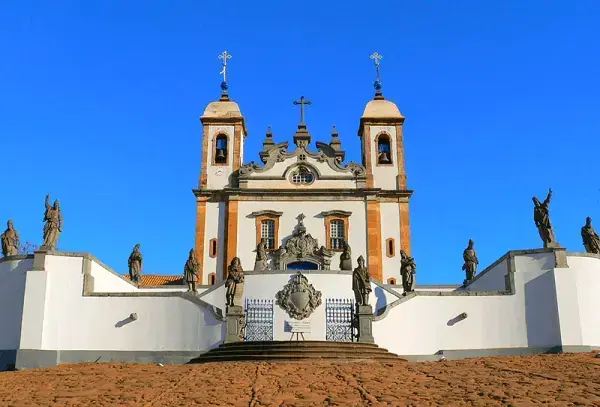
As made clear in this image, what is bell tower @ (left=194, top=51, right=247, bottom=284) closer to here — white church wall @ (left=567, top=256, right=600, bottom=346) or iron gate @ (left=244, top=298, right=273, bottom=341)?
iron gate @ (left=244, top=298, right=273, bottom=341)

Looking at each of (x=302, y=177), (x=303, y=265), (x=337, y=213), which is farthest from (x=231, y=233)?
(x=337, y=213)

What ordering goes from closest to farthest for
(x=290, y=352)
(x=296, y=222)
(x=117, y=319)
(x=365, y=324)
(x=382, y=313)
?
(x=290, y=352), (x=365, y=324), (x=117, y=319), (x=382, y=313), (x=296, y=222)

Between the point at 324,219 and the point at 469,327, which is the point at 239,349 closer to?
the point at 469,327

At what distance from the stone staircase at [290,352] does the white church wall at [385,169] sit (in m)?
17.9

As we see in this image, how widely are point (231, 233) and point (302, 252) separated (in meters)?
3.70

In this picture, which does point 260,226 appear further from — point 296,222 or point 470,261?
point 470,261

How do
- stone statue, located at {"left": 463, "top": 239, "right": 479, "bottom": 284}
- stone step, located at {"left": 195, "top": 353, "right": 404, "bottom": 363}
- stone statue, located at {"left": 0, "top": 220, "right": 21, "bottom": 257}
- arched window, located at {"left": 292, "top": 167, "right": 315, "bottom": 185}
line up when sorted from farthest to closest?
arched window, located at {"left": 292, "top": 167, "right": 315, "bottom": 185}
stone statue, located at {"left": 463, "top": 239, "right": 479, "bottom": 284}
stone statue, located at {"left": 0, "top": 220, "right": 21, "bottom": 257}
stone step, located at {"left": 195, "top": 353, "right": 404, "bottom": 363}

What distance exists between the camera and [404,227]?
109 ft

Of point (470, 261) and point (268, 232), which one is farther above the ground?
point (268, 232)

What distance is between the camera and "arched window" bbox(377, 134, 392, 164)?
1391 inches

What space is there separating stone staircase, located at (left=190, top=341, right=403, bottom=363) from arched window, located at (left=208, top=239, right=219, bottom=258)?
605 inches

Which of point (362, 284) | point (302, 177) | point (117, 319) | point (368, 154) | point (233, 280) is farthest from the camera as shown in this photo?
point (368, 154)

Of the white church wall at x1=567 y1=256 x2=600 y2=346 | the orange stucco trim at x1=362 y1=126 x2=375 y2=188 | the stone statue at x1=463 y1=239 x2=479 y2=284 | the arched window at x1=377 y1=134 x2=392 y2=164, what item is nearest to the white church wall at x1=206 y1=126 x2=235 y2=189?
the orange stucco trim at x1=362 y1=126 x2=375 y2=188

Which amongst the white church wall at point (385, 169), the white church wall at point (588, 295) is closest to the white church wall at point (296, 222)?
the white church wall at point (385, 169)
